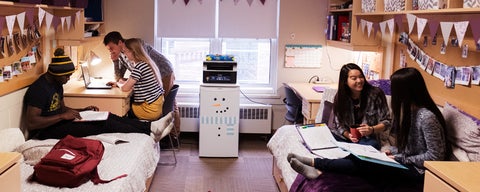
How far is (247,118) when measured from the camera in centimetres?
568

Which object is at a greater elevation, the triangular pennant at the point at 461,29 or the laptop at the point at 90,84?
the triangular pennant at the point at 461,29

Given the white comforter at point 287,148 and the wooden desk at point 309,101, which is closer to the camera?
the white comforter at point 287,148

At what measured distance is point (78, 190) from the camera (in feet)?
9.13

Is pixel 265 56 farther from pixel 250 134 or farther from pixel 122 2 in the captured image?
pixel 122 2

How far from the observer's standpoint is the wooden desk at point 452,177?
192 cm

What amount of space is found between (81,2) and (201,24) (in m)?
1.49

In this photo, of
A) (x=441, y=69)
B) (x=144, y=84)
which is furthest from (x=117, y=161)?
(x=441, y=69)

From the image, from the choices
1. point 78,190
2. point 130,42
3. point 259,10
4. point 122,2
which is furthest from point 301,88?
point 78,190

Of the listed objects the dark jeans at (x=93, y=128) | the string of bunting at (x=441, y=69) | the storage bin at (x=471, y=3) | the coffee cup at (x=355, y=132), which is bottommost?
the dark jeans at (x=93, y=128)

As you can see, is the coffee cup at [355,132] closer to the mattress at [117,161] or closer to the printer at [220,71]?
the mattress at [117,161]

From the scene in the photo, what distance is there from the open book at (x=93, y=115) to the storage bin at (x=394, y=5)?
2364 millimetres

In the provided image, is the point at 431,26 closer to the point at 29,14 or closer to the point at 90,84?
the point at 29,14

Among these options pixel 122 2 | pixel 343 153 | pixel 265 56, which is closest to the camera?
pixel 343 153

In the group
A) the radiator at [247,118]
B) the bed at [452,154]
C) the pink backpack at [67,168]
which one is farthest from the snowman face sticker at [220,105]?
the pink backpack at [67,168]
